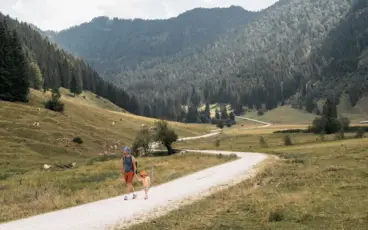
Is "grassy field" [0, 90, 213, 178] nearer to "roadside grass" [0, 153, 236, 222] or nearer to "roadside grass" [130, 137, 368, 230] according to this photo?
"roadside grass" [0, 153, 236, 222]

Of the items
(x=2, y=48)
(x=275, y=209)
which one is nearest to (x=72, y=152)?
(x=2, y=48)

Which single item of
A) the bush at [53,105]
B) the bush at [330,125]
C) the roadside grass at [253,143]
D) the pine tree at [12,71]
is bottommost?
the roadside grass at [253,143]

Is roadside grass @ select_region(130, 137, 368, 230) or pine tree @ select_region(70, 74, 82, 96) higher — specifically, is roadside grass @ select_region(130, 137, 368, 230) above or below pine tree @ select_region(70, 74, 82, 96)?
below

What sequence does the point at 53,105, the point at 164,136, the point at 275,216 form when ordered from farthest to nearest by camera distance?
the point at 53,105 < the point at 164,136 < the point at 275,216

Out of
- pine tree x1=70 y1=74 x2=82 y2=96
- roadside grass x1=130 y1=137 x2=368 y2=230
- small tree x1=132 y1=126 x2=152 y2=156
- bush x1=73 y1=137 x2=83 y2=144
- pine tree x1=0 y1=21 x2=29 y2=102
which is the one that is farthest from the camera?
pine tree x1=70 y1=74 x2=82 y2=96

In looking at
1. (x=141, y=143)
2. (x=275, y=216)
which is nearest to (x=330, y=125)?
(x=141, y=143)

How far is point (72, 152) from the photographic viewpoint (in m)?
67.4

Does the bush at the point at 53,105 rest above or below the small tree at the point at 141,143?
above

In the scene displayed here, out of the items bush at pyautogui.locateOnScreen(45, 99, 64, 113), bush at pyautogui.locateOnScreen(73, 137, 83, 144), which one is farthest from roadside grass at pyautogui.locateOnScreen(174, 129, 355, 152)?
bush at pyautogui.locateOnScreen(45, 99, 64, 113)

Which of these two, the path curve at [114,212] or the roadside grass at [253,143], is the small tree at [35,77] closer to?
the roadside grass at [253,143]

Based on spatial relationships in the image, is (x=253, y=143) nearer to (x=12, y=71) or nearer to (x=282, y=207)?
(x=12, y=71)

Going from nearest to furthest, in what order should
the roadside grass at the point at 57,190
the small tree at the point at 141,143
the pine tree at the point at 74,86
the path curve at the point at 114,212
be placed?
the path curve at the point at 114,212
the roadside grass at the point at 57,190
the small tree at the point at 141,143
the pine tree at the point at 74,86

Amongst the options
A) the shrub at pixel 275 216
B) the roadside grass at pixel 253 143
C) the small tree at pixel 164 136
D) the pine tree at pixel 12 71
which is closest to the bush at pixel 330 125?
the roadside grass at pixel 253 143

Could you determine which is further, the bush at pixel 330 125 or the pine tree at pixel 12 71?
the bush at pixel 330 125
